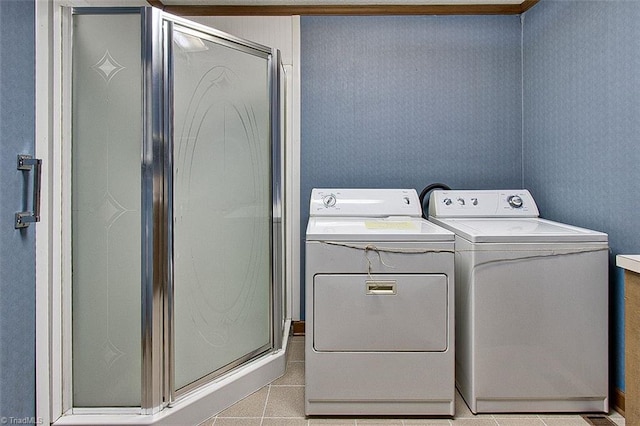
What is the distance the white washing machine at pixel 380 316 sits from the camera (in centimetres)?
179

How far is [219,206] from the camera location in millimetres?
1915

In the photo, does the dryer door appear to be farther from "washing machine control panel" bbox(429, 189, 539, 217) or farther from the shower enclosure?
"washing machine control panel" bbox(429, 189, 539, 217)

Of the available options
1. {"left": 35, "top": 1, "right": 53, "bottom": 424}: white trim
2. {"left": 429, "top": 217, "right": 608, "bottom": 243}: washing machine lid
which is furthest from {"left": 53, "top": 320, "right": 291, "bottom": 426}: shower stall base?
{"left": 429, "top": 217, "right": 608, "bottom": 243}: washing machine lid

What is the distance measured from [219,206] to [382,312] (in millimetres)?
834

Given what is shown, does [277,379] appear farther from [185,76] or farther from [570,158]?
[570,158]

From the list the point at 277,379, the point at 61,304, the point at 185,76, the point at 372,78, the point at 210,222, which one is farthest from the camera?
the point at 372,78

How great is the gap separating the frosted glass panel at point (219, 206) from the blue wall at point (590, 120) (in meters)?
1.54

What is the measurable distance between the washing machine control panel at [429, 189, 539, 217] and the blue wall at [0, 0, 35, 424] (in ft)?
6.56

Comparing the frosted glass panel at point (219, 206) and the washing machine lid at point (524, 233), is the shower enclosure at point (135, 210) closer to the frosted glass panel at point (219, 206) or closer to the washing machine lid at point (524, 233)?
the frosted glass panel at point (219, 206)

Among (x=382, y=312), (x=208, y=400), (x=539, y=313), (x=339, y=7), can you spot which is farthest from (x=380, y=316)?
(x=339, y=7)

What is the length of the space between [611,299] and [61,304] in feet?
7.42

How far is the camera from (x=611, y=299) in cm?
Result: 192

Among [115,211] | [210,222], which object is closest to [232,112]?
[210,222]

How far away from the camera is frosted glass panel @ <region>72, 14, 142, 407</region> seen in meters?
1.62
